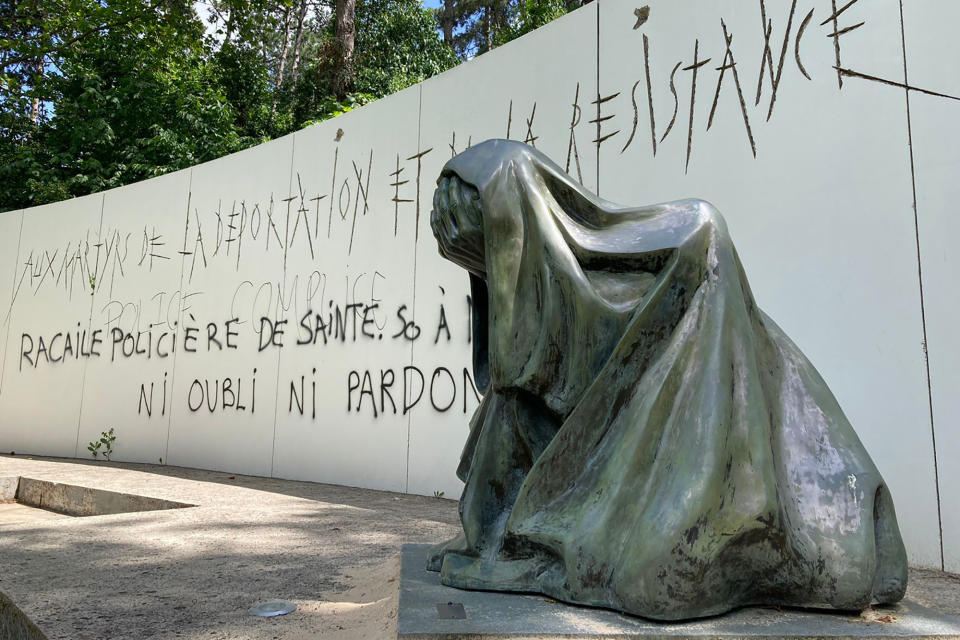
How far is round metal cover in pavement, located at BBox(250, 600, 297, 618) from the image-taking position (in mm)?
2372

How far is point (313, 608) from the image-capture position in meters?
2.47

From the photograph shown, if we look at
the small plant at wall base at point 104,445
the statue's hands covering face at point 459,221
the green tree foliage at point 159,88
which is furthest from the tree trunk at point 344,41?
the statue's hands covering face at point 459,221

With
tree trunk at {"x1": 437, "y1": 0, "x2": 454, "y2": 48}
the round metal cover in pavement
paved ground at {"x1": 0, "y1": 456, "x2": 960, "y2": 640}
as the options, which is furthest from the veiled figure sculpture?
tree trunk at {"x1": 437, "y1": 0, "x2": 454, "y2": 48}

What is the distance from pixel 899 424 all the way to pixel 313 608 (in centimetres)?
286

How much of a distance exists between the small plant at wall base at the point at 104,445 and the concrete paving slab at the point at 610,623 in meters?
8.32

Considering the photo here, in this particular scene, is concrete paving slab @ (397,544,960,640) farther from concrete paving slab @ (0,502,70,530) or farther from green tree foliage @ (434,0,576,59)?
green tree foliage @ (434,0,576,59)

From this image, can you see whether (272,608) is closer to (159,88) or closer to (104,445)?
(104,445)

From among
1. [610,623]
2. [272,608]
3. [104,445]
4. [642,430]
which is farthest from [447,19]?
→ [610,623]

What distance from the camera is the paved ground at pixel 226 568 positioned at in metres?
2.22

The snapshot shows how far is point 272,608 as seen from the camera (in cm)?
244

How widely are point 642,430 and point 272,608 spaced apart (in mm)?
1433

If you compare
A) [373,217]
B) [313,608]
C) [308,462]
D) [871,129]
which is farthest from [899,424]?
[308,462]

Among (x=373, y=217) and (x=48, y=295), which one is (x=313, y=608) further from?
(x=48, y=295)

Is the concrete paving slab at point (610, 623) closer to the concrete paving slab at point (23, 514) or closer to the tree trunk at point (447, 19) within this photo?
the concrete paving slab at point (23, 514)
